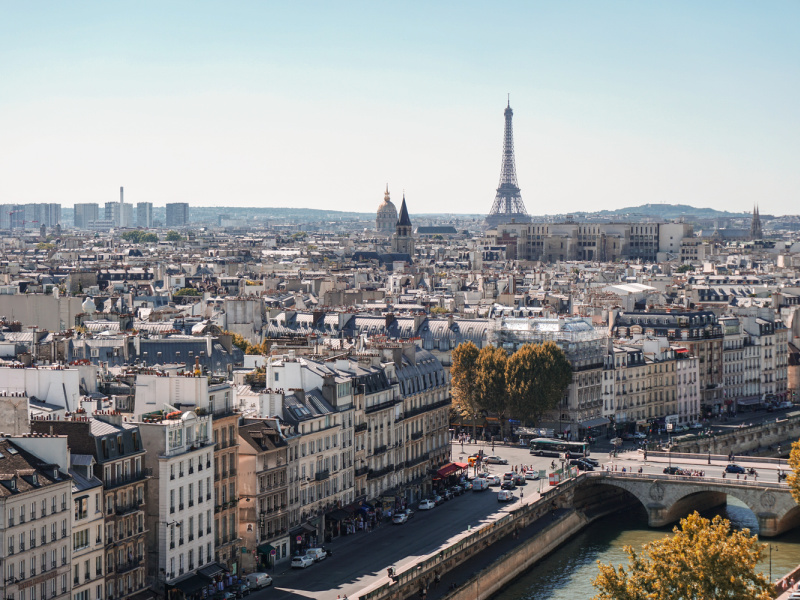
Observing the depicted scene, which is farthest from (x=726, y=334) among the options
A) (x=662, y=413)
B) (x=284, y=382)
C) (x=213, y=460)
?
(x=213, y=460)

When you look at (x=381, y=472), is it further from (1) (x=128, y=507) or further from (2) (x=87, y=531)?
(2) (x=87, y=531)

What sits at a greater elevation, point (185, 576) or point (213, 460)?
point (213, 460)

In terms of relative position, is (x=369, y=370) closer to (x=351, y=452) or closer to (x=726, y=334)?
(x=351, y=452)

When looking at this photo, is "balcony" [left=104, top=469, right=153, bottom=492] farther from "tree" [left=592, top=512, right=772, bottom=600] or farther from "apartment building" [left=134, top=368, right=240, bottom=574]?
"tree" [left=592, top=512, right=772, bottom=600]

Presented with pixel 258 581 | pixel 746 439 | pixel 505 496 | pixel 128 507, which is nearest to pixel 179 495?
pixel 128 507

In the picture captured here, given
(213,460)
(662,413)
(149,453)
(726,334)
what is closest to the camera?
(149,453)

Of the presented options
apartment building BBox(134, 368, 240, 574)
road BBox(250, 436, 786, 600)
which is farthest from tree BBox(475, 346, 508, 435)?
apartment building BBox(134, 368, 240, 574)
